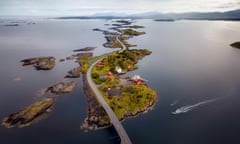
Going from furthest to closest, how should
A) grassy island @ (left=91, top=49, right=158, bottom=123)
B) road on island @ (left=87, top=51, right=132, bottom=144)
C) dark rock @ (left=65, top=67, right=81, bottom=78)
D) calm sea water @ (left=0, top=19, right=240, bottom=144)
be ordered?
dark rock @ (left=65, top=67, right=81, bottom=78), grassy island @ (left=91, top=49, right=158, bottom=123), calm sea water @ (left=0, top=19, right=240, bottom=144), road on island @ (left=87, top=51, right=132, bottom=144)

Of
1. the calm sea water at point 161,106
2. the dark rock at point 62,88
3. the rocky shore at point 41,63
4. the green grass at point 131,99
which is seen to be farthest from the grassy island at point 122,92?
the rocky shore at point 41,63

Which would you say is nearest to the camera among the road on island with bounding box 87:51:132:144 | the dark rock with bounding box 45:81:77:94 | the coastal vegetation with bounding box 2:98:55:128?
the road on island with bounding box 87:51:132:144

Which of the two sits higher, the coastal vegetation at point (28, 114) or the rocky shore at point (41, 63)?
the rocky shore at point (41, 63)

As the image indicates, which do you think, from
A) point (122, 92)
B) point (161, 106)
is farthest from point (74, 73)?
point (161, 106)

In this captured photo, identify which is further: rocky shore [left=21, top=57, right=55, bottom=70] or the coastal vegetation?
rocky shore [left=21, top=57, right=55, bottom=70]

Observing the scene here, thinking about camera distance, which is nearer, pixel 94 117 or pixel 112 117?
pixel 112 117

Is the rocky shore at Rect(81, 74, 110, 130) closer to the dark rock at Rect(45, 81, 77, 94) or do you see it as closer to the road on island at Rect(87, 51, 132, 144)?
the road on island at Rect(87, 51, 132, 144)

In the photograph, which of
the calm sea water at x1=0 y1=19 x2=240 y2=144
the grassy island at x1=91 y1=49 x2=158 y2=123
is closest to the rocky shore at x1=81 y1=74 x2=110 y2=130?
the calm sea water at x1=0 y1=19 x2=240 y2=144

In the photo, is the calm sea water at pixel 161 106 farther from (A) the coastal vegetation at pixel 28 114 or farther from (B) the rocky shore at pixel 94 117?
(A) the coastal vegetation at pixel 28 114

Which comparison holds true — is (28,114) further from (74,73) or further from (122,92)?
(74,73)

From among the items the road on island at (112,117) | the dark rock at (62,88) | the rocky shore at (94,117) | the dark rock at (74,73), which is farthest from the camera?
the dark rock at (74,73)

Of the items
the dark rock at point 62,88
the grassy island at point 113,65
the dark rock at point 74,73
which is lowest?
the dark rock at point 62,88
